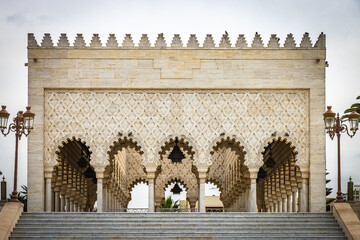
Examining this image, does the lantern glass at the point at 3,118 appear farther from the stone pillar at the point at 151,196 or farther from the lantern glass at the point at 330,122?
the lantern glass at the point at 330,122

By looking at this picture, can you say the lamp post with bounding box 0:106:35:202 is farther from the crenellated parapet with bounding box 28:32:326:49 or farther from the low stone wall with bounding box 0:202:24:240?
the crenellated parapet with bounding box 28:32:326:49

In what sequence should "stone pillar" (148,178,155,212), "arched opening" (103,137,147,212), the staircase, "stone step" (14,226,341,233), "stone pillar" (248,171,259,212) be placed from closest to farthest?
the staircase, "stone step" (14,226,341,233), "stone pillar" (148,178,155,212), "stone pillar" (248,171,259,212), "arched opening" (103,137,147,212)

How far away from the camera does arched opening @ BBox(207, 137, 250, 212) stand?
102 feet

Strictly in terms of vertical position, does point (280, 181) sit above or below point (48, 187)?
above

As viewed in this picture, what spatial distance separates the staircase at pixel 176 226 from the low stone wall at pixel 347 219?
212 millimetres

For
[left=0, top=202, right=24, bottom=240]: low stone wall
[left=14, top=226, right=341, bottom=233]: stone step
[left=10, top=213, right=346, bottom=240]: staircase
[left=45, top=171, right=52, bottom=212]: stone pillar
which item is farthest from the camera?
[left=45, top=171, right=52, bottom=212]: stone pillar

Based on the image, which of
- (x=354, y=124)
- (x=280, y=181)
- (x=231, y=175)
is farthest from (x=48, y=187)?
(x=231, y=175)

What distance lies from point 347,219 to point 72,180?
1366cm

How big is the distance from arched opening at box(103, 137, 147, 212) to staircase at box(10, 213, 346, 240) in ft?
20.2

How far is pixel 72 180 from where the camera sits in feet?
116

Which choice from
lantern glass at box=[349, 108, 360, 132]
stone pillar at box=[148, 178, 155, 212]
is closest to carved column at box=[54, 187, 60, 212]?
stone pillar at box=[148, 178, 155, 212]

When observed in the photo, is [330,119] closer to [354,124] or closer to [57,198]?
[354,124]

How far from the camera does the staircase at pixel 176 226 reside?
24.3m

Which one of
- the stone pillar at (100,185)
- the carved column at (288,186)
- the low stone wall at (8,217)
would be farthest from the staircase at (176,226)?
the carved column at (288,186)
